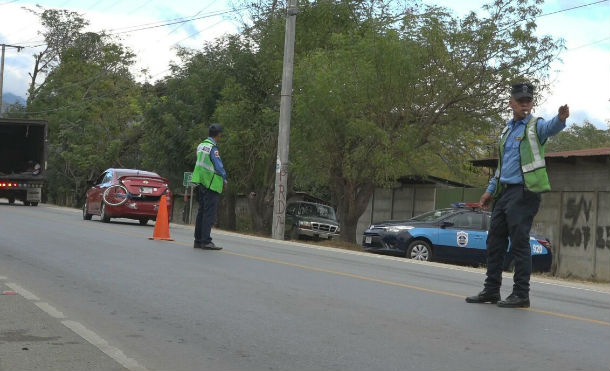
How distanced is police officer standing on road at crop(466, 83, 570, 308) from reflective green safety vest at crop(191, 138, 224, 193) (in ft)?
19.0

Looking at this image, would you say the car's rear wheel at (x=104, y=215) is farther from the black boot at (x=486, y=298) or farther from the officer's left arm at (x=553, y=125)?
the officer's left arm at (x=553, y=125)

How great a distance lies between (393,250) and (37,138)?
65.1 feet

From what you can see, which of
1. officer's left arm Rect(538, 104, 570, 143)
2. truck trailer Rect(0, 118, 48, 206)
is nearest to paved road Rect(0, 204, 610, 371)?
officer's left arm Rect(538, 104, 570, 143)

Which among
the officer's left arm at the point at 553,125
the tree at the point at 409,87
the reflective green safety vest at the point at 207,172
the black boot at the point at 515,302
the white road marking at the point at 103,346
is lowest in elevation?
the white road marking at the point at 103,346

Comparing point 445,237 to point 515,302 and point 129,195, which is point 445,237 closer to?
point 129,195

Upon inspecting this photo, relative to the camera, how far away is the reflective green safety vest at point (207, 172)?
13289 mm

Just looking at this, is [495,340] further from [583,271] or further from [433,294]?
[583,271]

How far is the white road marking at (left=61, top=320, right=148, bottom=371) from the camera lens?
5500 millimetres

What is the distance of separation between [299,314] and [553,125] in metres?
2.76

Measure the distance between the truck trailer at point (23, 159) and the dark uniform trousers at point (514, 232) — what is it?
28.6m

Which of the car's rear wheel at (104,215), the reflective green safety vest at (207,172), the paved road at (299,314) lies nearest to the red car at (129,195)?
the car's rear wheel at (104,215)

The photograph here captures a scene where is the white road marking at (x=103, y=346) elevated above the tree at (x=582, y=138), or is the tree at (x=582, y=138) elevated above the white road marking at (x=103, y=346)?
the tree at (x=582, y=138)

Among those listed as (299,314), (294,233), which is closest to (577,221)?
(294,233)

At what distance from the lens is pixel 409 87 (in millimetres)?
24953
